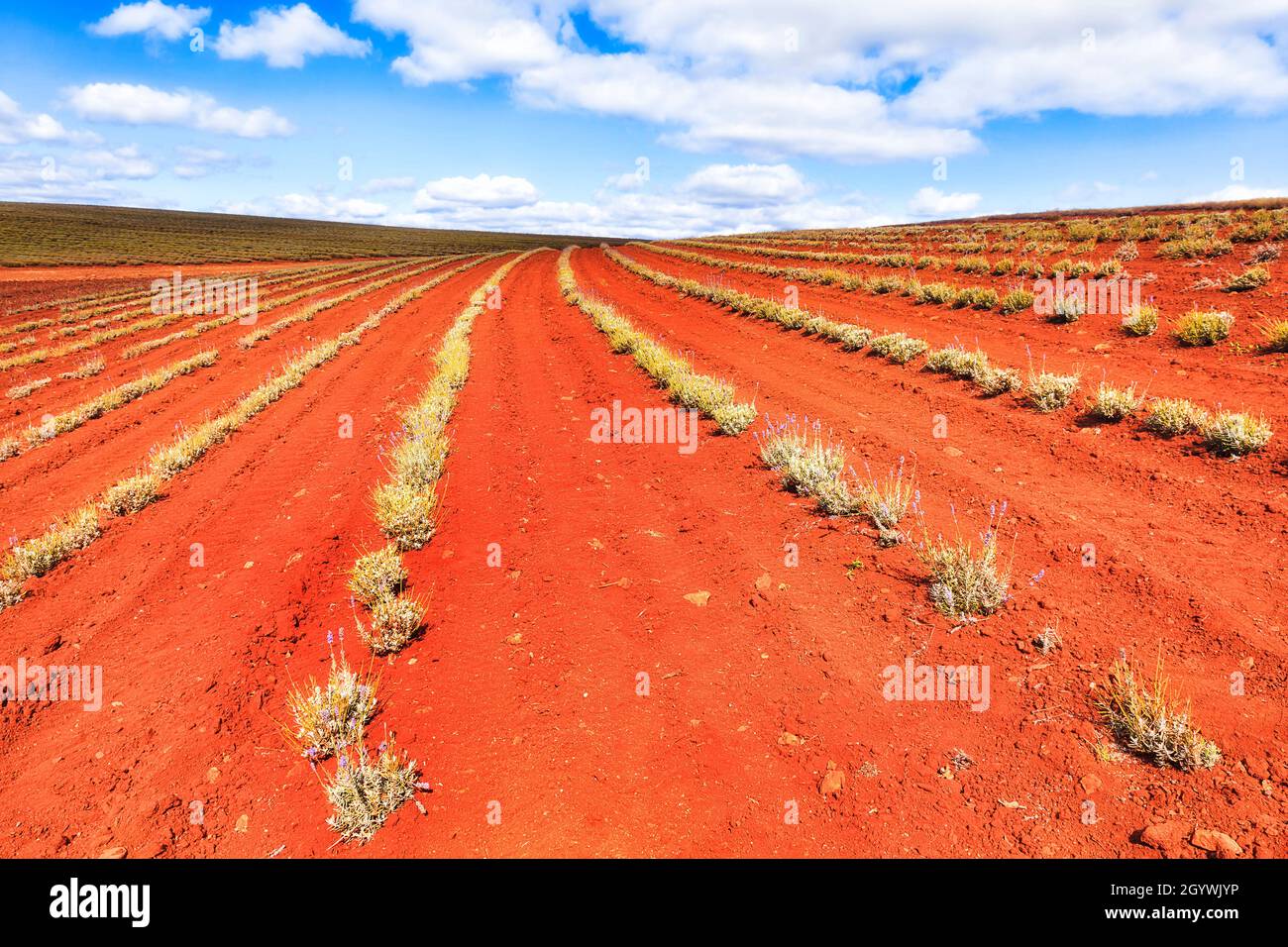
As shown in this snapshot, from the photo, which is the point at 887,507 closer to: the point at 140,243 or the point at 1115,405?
the point at 1115,405

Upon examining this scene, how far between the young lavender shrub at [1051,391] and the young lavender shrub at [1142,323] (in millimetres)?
3205

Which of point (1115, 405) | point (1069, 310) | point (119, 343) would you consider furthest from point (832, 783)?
point (119, 343)

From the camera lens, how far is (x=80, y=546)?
6.31 meters

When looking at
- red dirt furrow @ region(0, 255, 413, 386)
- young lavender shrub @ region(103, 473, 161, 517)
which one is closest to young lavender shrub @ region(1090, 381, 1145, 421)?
young lavender shrub @ region(103, 473, 161, 517)

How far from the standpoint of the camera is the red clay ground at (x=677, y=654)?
2910 mm

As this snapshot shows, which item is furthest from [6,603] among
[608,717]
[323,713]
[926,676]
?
[926,676]

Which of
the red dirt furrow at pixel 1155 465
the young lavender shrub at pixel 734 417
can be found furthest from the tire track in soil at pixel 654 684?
the red dirt furrow at pixel 1155 465

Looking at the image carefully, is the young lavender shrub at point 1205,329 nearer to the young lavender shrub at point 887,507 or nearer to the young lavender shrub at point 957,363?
the young lavender shrub at point 957,363

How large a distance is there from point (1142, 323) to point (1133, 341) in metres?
Result: 0.36

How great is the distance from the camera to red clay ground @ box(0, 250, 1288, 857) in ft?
9.55

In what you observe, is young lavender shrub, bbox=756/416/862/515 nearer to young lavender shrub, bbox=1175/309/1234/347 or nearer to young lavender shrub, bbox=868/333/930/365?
young lavender shrub, bbox=868/333/930/365

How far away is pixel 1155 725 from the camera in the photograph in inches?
116
